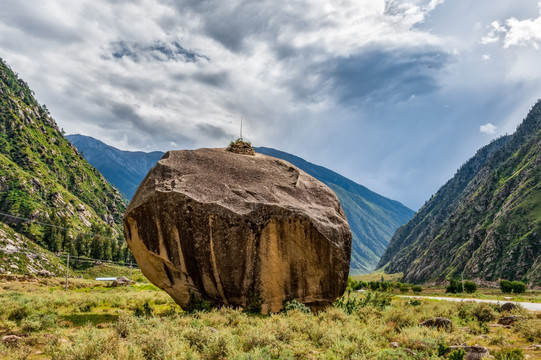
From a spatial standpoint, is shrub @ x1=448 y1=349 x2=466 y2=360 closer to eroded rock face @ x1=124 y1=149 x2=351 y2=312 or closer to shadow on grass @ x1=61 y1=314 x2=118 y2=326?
eroded rock face @ x1=124 y1=149 x2=351 y2=312

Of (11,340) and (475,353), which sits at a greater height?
(475,353)

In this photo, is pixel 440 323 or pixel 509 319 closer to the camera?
pixel 440 323

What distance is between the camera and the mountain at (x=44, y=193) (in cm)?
11788

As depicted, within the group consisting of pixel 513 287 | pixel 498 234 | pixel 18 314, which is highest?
pixel 498 234

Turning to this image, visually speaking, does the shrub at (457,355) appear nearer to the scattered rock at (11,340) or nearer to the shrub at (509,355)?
the shrub at (509,355)

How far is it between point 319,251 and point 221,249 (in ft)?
18.0

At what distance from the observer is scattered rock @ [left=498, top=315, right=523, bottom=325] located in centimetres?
1920

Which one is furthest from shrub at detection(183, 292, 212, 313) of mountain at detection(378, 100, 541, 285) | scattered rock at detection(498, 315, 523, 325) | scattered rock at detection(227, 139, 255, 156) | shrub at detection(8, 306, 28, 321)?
mountain at detection(378, 100, 541, 285)

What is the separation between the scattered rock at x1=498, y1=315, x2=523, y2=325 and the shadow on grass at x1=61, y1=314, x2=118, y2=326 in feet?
70.5

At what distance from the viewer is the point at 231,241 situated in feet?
60.6

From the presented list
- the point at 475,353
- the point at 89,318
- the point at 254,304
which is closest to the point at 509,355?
the point at 475,353

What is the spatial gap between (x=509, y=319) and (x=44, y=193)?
543 ft

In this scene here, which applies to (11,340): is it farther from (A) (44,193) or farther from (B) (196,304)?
(A) (44,193)

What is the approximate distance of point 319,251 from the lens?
19422mm
